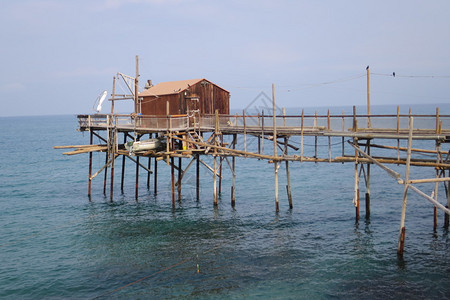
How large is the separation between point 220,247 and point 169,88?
59.7 feet

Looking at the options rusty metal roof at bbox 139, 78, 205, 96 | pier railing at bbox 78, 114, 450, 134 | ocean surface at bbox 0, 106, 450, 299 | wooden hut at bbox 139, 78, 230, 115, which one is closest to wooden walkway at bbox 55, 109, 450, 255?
pier railing at bbox 78, 114, 450, 134

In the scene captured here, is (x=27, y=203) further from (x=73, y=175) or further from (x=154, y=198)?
(x=73, y=175)

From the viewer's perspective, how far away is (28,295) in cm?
2080

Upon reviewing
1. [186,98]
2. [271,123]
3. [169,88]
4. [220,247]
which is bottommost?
[220,247]

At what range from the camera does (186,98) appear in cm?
3756

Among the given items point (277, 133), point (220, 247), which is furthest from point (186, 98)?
point (220, 247)

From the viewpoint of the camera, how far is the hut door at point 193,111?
Result: 1421 inches

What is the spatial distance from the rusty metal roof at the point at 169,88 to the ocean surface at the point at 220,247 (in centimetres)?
957

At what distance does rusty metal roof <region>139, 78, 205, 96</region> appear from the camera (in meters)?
37.9

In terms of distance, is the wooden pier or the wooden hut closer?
the wooden pier

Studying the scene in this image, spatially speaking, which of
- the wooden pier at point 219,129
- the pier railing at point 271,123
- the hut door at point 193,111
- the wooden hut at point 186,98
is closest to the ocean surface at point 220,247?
the wooden pier at point 219,129

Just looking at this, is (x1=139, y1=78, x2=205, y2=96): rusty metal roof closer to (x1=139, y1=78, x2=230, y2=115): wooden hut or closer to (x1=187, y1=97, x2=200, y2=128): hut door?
(x1=139, y1=78, x2=230, y2=115): wooden hut

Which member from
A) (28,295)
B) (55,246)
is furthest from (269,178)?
(28,295)

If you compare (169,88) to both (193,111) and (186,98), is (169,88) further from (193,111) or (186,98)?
(193,111)
